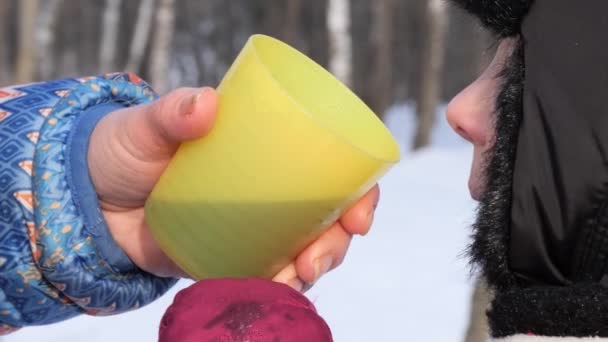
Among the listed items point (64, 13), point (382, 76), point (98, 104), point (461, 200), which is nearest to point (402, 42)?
point (64, 13)

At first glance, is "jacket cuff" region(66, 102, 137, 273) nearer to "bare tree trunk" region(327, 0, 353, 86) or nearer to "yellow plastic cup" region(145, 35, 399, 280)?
"yellow plastic cup" region(145, 35, 399, 280)

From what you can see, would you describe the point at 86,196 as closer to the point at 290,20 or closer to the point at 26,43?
the point at 26,43

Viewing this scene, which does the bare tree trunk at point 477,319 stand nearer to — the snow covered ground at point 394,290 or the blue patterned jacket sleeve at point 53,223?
the snow covered ground at point 394,290

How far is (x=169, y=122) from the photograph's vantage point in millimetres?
1217

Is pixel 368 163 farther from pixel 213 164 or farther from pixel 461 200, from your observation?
pixel 461 200

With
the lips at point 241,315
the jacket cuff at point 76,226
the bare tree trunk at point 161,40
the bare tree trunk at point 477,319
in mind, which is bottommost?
the bare tree trunk at point 161,40

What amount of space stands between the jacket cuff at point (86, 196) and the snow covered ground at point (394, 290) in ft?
4.39

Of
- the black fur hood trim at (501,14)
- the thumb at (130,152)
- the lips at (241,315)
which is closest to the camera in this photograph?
the lips at (241,315)

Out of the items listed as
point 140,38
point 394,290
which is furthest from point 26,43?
point 394,290

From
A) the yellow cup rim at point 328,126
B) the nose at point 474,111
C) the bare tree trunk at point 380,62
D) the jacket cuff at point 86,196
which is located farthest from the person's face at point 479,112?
the bare tree trunk at point 380,62

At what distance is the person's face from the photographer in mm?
1084

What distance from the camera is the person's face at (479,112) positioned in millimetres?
1084

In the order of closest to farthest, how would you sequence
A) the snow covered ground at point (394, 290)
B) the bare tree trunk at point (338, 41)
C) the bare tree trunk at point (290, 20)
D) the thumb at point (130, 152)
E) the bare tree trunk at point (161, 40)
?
the thumb at point (130, 152), the snow covered ground at point (394, 290), the bare tree trunk at point (338, 41), the bare tree trunk at point (161, 40), the bare tree trunk at point (290, 20)

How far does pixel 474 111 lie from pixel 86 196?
69 centimetres
